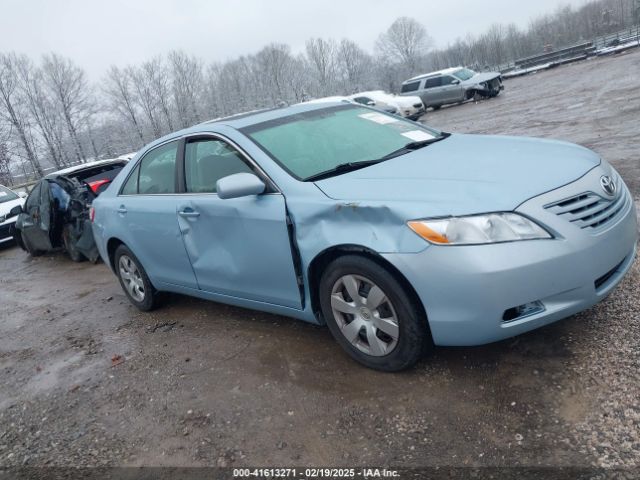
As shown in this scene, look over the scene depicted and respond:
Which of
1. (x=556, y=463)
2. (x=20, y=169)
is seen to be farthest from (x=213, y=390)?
(x=20, y=169)

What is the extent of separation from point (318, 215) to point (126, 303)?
11.5ft

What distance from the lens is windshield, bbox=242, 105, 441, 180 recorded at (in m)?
3.57

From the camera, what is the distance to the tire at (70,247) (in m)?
8.61

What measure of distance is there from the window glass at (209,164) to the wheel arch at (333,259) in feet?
2.79

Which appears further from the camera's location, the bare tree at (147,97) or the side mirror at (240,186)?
the bare tree at (147,97)

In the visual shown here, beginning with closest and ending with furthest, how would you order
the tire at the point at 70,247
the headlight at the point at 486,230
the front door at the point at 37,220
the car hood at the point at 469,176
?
the headlight at the point at 486,230
the car hood at the point at 469,176
the tire at the point at 70,247
the front door at the point at 37,220

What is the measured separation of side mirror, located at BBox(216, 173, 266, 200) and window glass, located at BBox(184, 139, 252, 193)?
24 cm

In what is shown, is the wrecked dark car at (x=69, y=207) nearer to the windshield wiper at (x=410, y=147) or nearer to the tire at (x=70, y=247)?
the tire at (x=70, y=247)

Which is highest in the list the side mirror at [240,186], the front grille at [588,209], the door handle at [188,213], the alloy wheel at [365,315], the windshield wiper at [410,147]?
the side mirror at [240,186]

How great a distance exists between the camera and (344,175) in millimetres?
3354

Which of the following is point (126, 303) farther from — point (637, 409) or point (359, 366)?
point (637, 409)

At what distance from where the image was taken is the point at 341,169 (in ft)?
11.3

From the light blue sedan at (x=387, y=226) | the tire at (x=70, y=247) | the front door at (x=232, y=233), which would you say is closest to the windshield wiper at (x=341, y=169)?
the light blue sedan at (x=387, y=226)

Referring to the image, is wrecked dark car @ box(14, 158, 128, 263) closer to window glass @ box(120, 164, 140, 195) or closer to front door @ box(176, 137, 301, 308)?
window glass @ box(120, 164, 140, 195)
